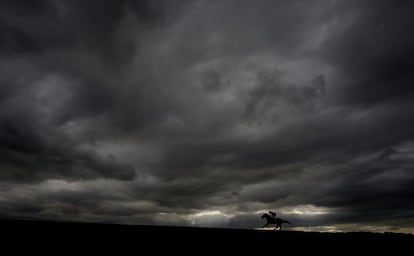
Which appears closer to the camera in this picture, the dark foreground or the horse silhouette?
the dark foreground

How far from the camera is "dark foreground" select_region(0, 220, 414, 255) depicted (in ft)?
22.3

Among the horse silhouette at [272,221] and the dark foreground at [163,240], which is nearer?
the dark foreground at [163,240]

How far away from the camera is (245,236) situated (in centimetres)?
1055

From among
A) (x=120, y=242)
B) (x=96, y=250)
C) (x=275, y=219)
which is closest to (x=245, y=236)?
(x=120, y=242)

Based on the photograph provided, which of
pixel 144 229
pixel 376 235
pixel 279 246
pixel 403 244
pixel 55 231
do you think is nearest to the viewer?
pixel 55 231

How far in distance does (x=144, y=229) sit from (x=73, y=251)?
8.26 ft

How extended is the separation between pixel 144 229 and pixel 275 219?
77.0 ft

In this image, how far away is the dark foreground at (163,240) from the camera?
267 inches

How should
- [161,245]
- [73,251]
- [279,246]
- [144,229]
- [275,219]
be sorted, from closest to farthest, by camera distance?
[73,251], [161,245], [144,229], [279,246], [275,219]

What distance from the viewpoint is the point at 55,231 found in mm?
7402

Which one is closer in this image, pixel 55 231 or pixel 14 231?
pixel 14 231

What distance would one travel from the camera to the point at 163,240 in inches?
332

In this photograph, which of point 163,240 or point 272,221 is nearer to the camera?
point 163,240

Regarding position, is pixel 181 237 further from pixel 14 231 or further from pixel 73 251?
pixel 14 231
